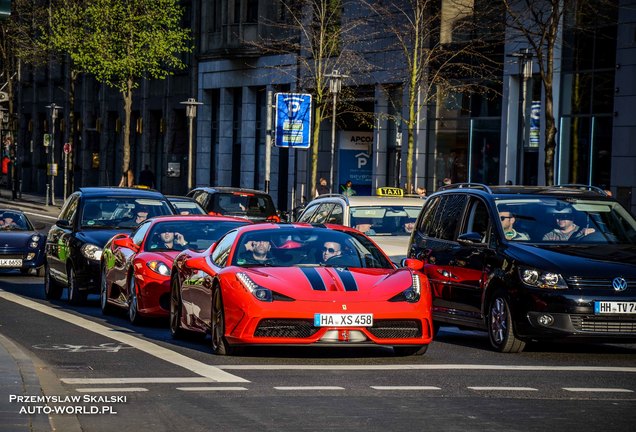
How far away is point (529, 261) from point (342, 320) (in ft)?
8.08

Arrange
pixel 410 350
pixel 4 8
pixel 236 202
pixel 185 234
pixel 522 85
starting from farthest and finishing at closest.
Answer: pixel 522 85
pixel 236 202
pixel 185 234
pixel 410 350
pixel 4 8

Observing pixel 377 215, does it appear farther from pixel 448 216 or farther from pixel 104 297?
pixel 448 216

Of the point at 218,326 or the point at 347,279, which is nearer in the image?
the point at 347,279

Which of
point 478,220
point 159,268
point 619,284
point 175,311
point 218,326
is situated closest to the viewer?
A: point 218,326

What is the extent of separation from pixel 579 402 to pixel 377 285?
3434 mm

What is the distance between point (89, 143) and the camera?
7950 cm

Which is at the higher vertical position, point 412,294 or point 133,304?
point 412,294

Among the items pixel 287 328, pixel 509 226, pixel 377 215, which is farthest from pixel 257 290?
pixel 377 215

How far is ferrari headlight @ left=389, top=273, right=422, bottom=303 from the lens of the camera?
1420cm

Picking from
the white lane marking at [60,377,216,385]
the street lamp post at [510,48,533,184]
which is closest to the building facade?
the street lamp post at [510,48,533,184]

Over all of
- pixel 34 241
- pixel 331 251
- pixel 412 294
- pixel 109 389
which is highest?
pixel 331 251

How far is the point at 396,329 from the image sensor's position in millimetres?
14102

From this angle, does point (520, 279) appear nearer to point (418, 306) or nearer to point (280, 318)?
point (418, 306)

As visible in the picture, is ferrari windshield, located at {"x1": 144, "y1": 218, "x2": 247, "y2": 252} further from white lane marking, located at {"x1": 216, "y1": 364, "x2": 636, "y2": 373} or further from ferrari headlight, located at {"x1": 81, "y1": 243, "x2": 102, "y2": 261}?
white lane marking, located at {"x1": 216, "y1": 364, "x2": 636, "y2": 373}
